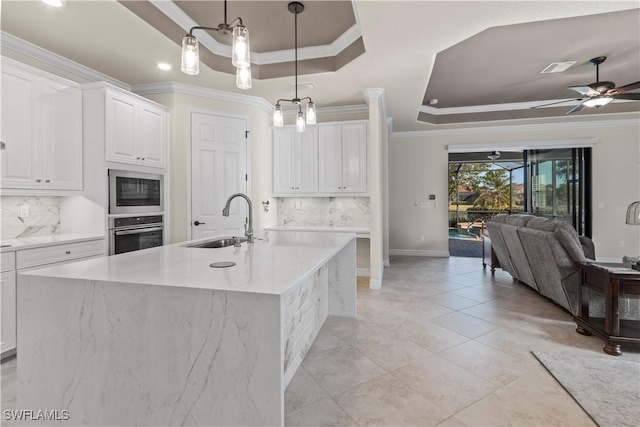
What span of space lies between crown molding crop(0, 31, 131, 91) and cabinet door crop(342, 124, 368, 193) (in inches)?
119

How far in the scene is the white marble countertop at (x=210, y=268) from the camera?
1.29 meters

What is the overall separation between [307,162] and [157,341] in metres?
3.80

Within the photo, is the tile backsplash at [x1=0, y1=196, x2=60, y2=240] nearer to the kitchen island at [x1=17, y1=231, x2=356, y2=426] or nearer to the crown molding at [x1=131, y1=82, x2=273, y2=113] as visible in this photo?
the crown molding at [x1=131, y1=82, x2=273, y2=113]

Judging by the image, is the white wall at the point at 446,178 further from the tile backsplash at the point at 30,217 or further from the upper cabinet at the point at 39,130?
the tile backsplash at the point at 30,217

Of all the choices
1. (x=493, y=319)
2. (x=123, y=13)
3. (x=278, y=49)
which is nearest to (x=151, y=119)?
(x=123, y=13)

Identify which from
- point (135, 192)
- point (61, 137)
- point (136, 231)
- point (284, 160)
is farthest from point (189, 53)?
point (284, 160)

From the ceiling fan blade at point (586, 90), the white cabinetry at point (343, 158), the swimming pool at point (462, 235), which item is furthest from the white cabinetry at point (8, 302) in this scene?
the swimming pool at point (462, 235)

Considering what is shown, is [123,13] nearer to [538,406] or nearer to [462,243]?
[538,406]

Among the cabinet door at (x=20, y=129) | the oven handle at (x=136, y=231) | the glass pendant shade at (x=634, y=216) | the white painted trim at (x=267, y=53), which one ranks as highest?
the white painted trim at (x=267, y=53)

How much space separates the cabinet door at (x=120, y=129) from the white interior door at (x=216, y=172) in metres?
0.73

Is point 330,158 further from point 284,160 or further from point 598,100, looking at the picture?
point 598,100

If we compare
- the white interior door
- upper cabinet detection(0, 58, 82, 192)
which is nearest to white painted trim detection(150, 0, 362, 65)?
the white interior door

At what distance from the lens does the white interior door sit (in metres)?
4.00

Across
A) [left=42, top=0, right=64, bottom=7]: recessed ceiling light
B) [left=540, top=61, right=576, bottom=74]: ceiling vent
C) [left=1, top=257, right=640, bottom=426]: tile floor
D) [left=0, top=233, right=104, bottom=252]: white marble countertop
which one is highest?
[left=540, top=61, right=576, bottom=74]: ceiling vent
